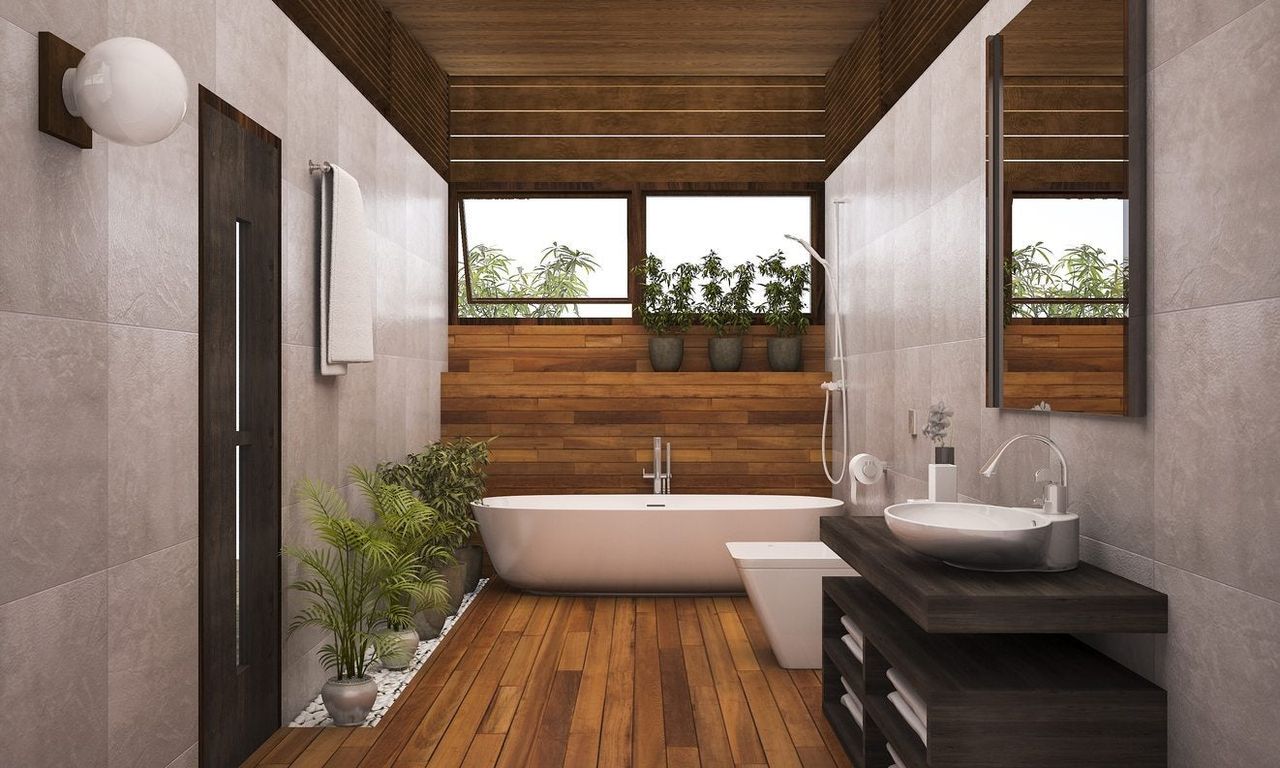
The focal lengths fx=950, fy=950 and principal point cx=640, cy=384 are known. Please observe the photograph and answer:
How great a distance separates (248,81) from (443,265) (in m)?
2.82

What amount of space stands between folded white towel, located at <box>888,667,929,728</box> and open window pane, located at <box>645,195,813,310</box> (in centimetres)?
379

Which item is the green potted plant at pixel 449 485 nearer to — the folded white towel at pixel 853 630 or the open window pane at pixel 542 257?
the open window pane at pixel 542 257

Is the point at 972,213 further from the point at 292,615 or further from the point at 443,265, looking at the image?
the point at 443,265

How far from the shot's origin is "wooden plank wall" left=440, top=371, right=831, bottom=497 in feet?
18.1

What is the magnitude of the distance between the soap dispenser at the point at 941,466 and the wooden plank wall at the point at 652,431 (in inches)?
93.3

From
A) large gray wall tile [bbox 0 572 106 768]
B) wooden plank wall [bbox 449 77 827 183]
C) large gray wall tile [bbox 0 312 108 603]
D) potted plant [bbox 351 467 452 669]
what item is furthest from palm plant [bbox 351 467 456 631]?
wooden plank wall [bbox 449 77 827 183]

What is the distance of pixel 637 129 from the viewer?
5.85 m

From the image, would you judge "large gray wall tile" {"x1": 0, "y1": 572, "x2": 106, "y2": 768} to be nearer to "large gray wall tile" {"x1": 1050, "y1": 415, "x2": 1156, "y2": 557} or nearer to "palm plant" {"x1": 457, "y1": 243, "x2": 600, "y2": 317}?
"large gray wall tile" {"x1": 1050, "y1": 415, "x2": 1156, "y2": 557}

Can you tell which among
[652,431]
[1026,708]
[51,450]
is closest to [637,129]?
[652,431]

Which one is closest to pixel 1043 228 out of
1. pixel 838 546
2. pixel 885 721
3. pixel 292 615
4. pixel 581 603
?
pixel 838 546

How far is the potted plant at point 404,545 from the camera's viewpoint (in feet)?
11.8

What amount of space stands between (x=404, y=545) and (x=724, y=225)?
3.19 meters

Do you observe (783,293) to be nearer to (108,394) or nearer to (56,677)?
(108,394)

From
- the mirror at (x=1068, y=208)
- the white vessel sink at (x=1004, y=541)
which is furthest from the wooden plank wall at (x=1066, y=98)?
the white vessel sink at (x=1004, y=541)
